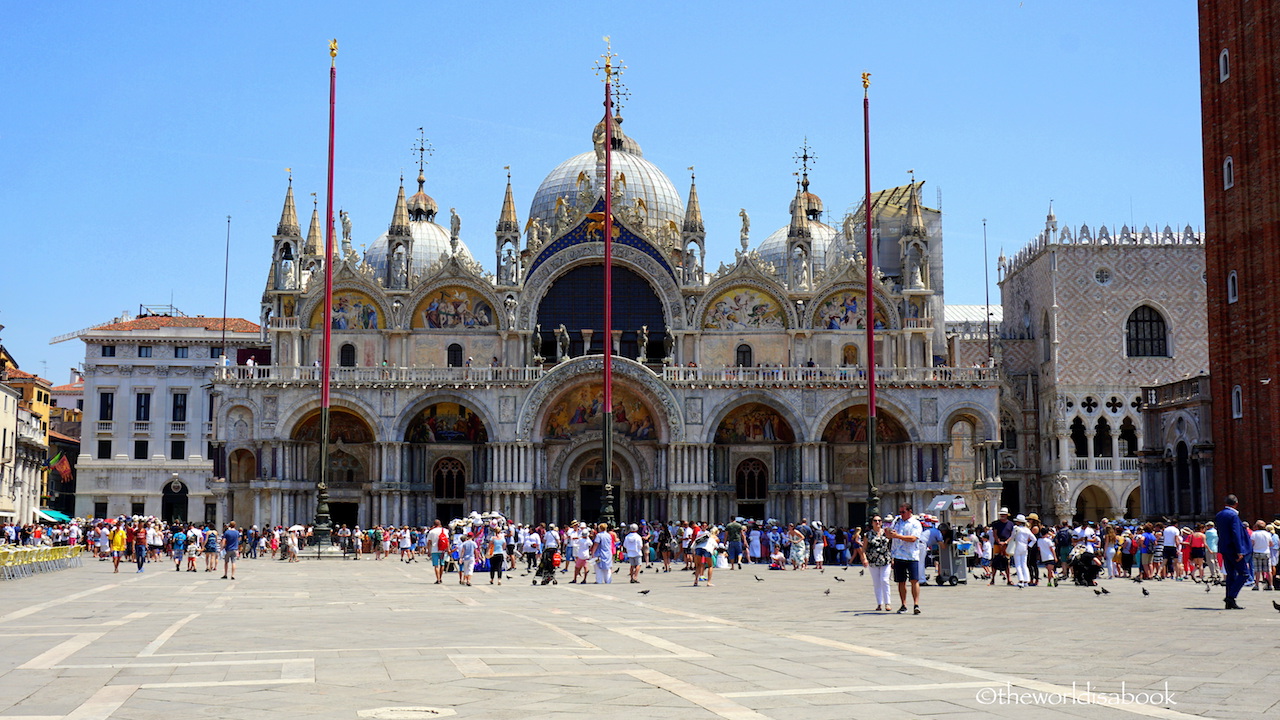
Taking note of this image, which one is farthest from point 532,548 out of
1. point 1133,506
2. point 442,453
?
point 1133,506

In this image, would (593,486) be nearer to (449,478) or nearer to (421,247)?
(449,478)

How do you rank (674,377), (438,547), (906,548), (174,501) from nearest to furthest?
(906,548) < (438,547) < (674,377) < (174,501)

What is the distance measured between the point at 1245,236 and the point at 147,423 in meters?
60.9

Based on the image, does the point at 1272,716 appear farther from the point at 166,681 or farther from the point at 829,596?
the point at 829,596

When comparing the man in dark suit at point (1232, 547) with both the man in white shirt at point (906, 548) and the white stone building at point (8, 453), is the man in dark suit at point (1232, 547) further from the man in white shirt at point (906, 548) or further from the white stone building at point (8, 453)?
the white stone building at point (8, 453)

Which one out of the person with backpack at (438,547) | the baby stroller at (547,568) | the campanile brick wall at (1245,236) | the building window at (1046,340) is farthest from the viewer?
the building window at (1046,340)

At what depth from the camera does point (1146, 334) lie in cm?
6569

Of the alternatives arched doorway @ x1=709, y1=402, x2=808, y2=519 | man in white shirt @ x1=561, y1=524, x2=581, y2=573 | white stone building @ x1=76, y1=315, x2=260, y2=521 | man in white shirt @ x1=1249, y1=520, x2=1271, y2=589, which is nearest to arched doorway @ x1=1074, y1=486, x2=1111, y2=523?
arched doorway @ x1=709, y1=402, x2=808, y2=519

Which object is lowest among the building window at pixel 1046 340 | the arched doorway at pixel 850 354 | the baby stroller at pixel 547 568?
the baby stroller at pixel 547 568

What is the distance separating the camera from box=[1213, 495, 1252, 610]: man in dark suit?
22.0 metres

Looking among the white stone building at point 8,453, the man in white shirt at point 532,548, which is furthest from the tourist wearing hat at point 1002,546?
the white stone building at point 8,453

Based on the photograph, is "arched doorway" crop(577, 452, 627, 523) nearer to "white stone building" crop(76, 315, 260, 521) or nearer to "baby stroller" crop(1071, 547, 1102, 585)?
"baby stroller" crop(1071, 547, 1102, 585)

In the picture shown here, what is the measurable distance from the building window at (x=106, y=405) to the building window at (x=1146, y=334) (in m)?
57.0

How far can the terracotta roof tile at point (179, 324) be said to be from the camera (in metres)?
79.4
